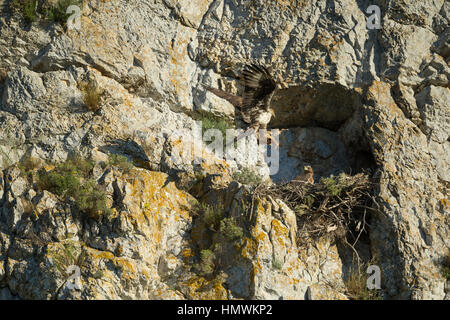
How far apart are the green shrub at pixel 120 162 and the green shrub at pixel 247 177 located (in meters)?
1.76

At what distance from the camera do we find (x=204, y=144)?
A: 918 cm

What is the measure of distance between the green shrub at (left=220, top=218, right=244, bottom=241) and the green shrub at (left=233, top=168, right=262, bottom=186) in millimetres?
1396

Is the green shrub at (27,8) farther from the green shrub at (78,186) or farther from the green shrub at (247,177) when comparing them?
the green shrub at (247,177)

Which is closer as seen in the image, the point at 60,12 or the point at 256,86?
the point at 60,12

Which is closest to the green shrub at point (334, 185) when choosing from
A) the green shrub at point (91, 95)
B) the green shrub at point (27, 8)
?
the green shrub at point (91, 95)

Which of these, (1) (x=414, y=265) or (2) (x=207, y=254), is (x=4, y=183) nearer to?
(2) (x=207, y=254)

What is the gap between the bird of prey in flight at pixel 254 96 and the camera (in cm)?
934

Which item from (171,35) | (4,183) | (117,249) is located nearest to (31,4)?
(171,35)

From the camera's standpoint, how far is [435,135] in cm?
910

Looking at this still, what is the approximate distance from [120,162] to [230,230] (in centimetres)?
189

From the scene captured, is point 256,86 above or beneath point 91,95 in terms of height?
above

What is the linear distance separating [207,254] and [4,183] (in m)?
2.89

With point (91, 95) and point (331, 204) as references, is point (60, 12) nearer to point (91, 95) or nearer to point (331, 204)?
point (91, 95)

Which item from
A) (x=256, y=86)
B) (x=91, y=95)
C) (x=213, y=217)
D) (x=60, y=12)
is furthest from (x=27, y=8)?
(x=213, y=217)
